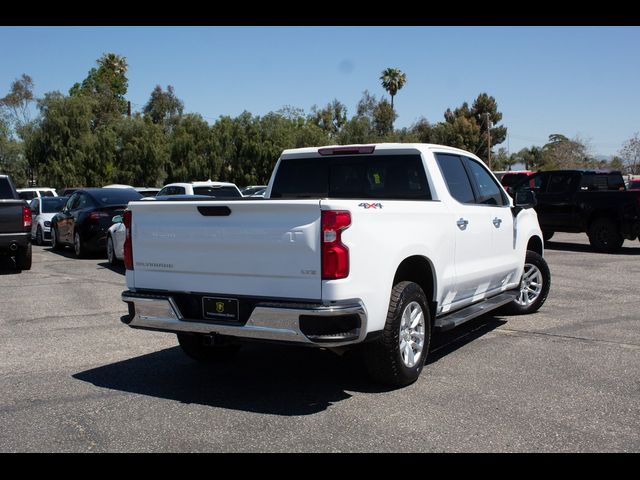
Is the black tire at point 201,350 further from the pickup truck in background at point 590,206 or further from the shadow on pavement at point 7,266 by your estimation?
the pickup truck in background at point 590,206

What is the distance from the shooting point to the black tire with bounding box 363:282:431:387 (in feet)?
17.3

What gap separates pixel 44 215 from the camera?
67.3 ft

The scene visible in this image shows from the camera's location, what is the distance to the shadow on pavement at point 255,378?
17.5 ft

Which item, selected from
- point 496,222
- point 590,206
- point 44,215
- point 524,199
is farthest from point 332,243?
point 44,215

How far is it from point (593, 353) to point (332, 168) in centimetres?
314

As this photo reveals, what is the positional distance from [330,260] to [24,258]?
35.6 ft

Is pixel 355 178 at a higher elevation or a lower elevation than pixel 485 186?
higher

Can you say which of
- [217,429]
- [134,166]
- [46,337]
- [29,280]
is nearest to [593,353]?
[217,429]

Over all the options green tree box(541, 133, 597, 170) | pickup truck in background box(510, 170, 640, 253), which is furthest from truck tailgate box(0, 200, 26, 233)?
green tree box(541, 133, 597, 170)

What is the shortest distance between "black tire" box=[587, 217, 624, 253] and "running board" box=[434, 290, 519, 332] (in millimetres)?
9365

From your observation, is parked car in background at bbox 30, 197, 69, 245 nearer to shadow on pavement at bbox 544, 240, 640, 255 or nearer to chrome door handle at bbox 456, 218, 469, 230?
shadow on pavement at bbox 544, 240, 640, 255

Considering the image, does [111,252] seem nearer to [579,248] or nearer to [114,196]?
[114,196]

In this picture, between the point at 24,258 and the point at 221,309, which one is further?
the point at 24,258

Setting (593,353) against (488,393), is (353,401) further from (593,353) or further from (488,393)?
(593,353)
